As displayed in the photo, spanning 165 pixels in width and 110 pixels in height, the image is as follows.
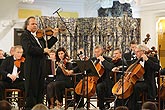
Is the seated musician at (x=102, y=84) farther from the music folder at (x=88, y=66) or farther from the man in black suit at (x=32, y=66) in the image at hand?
the man in black suit at (x=32, y=66)

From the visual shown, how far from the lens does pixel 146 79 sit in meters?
6.46

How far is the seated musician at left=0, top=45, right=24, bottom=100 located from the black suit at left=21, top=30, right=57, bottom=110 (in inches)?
52.5

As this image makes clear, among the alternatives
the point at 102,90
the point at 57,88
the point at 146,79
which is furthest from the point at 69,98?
the point at 146,79

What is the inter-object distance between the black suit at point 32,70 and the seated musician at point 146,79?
1.72 meters

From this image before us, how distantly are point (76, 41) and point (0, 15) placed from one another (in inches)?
102

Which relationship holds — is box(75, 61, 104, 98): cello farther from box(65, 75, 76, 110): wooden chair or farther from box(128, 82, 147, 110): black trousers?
box(128, 82, 147, 110): black trousers

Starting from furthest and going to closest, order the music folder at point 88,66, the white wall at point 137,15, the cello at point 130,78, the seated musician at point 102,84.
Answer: the white wall at point 137,15 → the seated musician at point 102,84 → the cello at point 130,78 → the music folder at point 88,66

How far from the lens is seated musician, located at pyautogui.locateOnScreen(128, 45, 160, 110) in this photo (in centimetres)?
628

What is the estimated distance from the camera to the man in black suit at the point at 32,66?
5535mm

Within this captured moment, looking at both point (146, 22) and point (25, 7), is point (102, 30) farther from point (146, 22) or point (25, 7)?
point (25, 7)

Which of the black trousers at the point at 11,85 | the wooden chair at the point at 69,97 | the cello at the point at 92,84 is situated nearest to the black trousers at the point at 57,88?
the wooden chair at the point at 69,97

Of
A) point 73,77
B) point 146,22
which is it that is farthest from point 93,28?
point 73,77

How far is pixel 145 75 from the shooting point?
648cm

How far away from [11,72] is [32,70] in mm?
1569
